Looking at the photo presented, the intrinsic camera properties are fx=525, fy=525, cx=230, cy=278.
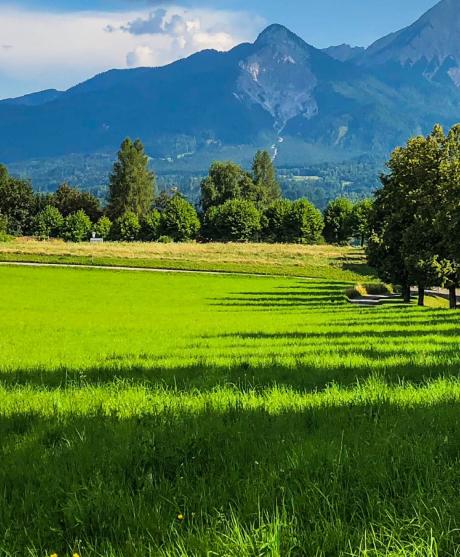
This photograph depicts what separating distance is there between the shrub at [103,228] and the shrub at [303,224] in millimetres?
50714

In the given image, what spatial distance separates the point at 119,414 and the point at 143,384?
6.91 feet

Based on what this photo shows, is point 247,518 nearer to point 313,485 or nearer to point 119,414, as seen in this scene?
point 313,485

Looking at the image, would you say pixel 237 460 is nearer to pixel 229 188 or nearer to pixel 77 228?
pixel 77 228

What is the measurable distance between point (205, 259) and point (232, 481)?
8878 cm

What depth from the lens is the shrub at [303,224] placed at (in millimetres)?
145875

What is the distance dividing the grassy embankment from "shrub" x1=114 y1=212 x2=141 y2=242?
4073 centimetres

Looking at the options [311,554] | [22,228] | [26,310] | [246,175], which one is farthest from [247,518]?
[246,175]

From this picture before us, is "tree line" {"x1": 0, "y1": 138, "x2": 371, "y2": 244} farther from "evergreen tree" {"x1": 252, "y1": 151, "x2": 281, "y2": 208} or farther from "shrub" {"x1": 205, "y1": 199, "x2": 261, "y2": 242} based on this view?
"evergreen tree" {"x1": 252, "y1": 151, "x2": 281, "y2": 208}

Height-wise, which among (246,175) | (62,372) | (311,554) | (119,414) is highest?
(246,175)

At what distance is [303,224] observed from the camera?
144875 millimetres

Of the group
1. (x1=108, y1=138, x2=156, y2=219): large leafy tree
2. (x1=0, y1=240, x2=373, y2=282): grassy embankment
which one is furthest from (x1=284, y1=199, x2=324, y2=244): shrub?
(x1=108, y1=138, x2=156, y2=219): large leafy tree

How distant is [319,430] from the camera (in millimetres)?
4805

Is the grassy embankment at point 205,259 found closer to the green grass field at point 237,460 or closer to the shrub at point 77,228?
the shrub at point 77,228

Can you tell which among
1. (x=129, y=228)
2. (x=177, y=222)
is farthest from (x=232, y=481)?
(x=129, y=228)
